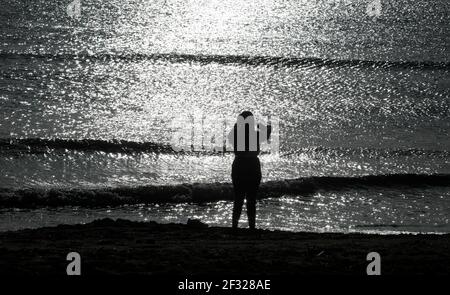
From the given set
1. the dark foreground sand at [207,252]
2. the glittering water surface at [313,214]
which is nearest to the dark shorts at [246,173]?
the dark foreground sand at [207,252]

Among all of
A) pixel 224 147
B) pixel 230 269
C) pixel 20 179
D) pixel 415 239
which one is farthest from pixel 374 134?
pixel 230 269

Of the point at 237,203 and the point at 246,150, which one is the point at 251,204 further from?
the point at 246,150

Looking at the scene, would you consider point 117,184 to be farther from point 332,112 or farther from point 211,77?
point 211,77

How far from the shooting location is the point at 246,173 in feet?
35.5

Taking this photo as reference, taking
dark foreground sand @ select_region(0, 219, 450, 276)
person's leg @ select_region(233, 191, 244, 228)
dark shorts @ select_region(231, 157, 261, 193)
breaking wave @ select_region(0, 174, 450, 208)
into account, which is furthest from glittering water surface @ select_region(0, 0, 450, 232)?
dark shorts @ select_region(231, 157, 261, 193)

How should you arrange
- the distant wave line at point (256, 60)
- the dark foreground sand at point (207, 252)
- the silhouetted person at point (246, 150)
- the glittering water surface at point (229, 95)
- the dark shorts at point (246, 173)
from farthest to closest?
the distant wave line at point (256, 60) → the glittering water surface at point (229, 95) → the dark shorts at point (246, 173) → the silhouetted person at point (246, 150) → the dark foreground sand at point (207, 252)

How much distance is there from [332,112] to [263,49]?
12684 millimetres

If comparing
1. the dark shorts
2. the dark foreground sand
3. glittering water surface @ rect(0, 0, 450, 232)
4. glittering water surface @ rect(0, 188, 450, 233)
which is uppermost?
glittering water surface @ rect(0, 0, 450, 232)

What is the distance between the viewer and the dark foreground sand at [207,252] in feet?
27.9

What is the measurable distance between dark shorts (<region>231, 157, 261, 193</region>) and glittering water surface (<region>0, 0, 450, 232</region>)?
4.99 meters

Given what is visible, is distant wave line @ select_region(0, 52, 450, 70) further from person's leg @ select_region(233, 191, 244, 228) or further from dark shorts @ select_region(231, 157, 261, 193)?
dark shorts @ select_region(231, 157, 261, 193)

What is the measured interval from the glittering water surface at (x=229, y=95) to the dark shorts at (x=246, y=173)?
16.4ft

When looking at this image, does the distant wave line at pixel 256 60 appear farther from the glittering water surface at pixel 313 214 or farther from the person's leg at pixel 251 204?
the person's leg at pixel 251 204

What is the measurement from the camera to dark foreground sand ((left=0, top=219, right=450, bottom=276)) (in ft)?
27.9
